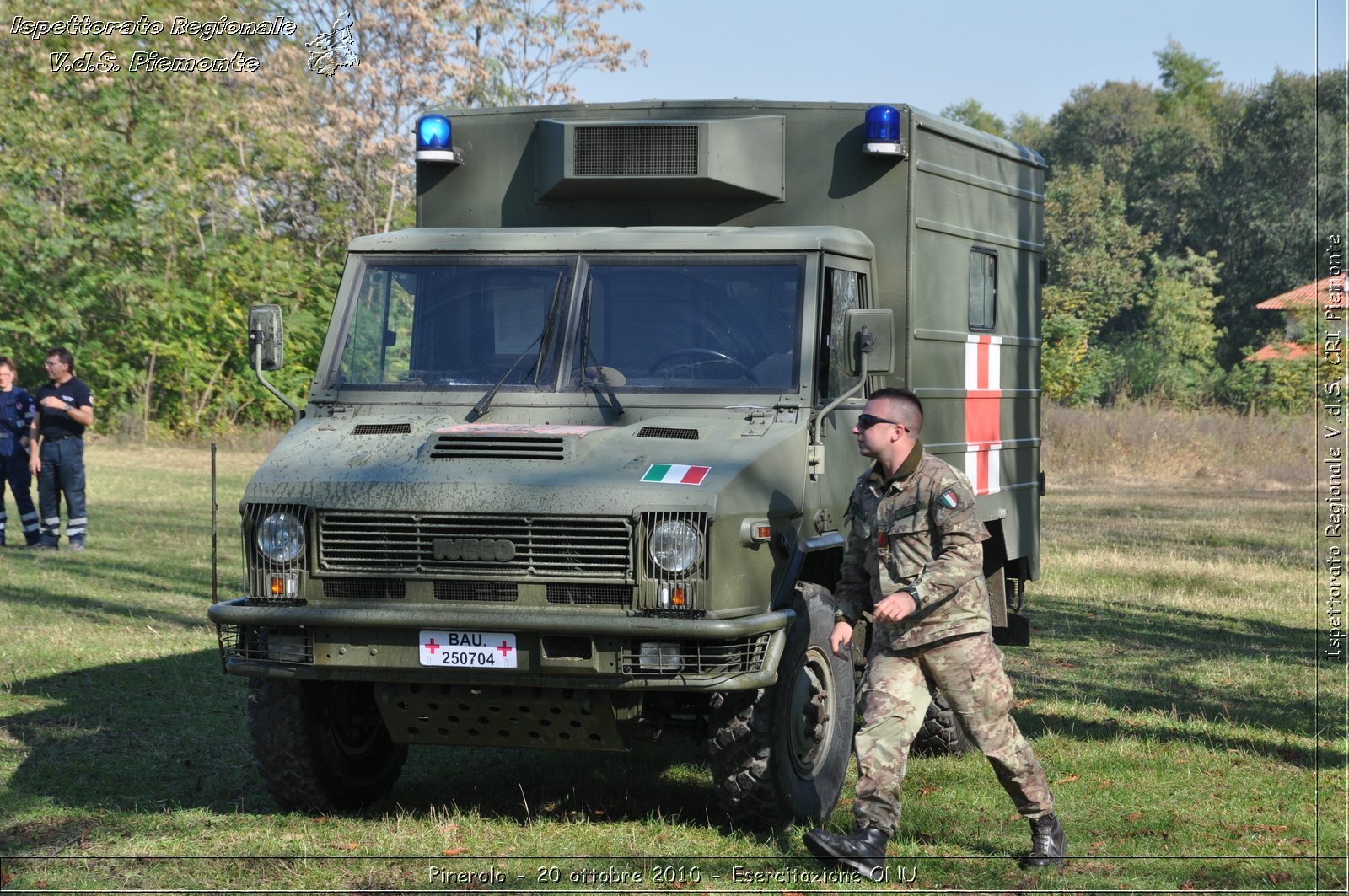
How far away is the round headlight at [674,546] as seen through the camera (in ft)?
19.9

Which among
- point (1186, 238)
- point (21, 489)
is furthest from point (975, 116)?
point (21, 489)

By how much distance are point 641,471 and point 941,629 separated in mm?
1282

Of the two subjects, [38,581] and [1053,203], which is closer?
[38,581]

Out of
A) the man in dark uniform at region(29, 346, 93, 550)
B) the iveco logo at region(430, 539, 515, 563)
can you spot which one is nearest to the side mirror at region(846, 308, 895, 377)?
the iveco logo at region(430, 539, 515, 563)

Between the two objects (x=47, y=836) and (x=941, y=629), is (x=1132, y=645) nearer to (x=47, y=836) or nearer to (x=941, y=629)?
(x=941, y=629)

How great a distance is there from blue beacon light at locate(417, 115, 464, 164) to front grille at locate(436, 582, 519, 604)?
2855 millimetres

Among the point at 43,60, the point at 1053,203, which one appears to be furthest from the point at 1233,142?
the point at 43,60

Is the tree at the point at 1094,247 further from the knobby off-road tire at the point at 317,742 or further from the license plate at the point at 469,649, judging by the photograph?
the license plate at the point at 469,649

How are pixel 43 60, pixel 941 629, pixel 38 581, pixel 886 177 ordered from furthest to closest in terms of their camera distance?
pixel 43 60 < pixel 38 581 < pixel 886 177 < pixel 941 629

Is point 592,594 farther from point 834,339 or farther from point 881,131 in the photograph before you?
point 881,131

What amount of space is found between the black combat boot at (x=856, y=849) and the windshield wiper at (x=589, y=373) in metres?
2.01

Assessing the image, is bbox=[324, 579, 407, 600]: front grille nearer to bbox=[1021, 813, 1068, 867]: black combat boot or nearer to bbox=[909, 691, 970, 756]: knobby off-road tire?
bbox=[1021, 813, 1068, 867]: black combat boot

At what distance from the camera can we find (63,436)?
16406 millimetres

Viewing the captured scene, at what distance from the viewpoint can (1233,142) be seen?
188 ft
